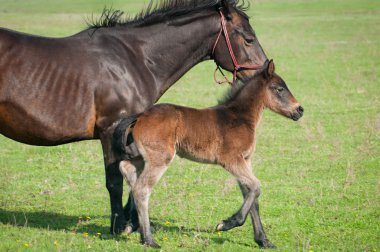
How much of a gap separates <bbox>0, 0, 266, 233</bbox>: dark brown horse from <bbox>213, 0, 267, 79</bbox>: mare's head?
0.01m

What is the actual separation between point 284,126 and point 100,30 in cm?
714

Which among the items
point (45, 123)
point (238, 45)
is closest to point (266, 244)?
point (238, 45)

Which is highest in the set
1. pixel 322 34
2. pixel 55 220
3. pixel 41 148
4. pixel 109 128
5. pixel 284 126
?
pixel 109 128

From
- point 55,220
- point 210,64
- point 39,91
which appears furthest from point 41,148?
point 210,64

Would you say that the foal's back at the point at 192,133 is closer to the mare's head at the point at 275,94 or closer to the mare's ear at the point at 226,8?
the mare's head at the point at 275,94

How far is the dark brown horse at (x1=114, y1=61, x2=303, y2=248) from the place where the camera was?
6996 millimetres

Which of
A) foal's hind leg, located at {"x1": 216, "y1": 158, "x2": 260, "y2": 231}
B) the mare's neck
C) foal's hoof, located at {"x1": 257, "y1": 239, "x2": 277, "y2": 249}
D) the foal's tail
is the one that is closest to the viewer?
foal's hind leg, located at {"x1": 216, "y1": 158, "x2": 260, "y2": 231}

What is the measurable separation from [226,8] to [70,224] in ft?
10.2

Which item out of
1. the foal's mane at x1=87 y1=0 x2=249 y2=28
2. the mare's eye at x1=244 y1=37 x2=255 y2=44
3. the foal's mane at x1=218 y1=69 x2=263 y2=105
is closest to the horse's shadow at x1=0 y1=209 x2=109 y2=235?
the foal's mane at x1=218 y1=69 x2=263 y2=105

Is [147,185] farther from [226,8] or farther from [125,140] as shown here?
[226,8]

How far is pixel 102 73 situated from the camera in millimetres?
7602

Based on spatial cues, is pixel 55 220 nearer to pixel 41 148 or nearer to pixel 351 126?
pixel 41 148

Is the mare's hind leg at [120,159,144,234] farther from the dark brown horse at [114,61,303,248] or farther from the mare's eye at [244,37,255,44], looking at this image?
the mare's eye at [244,37,255,44]

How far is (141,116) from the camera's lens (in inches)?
282
